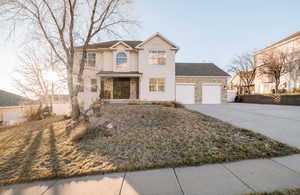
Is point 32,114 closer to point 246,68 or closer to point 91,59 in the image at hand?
point 91,59

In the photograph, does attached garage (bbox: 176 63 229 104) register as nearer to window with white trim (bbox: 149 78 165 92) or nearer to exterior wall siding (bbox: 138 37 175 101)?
exterior wall siding (bbox: 138 37 175 101)

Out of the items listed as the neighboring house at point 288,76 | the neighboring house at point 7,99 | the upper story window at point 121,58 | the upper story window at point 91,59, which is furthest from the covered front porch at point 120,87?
the neighboring house at point 288,76

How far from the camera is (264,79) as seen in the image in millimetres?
25203

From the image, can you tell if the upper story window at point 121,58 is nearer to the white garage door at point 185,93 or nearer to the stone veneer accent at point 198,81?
the stone veneer accent at point 198,81

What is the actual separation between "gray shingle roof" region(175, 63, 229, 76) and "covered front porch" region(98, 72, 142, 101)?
19.3 feet

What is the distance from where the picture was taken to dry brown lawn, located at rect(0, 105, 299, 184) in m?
2.88

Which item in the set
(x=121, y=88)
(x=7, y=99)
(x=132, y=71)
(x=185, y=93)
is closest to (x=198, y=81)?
(x=185, y=93)

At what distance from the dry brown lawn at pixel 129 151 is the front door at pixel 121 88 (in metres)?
9.28

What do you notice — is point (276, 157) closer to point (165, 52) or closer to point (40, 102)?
point (165, 52)

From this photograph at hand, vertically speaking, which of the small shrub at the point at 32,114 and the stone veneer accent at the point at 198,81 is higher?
the stone veneer accent at the point at 198,81

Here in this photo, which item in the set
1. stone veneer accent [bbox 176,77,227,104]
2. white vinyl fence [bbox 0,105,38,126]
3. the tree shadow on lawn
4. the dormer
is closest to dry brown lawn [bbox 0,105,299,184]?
the tree shadow on lawn

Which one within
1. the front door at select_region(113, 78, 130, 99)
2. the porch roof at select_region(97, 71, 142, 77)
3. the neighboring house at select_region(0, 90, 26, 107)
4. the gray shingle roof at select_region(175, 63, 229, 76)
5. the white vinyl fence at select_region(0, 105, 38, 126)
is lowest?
the white vinyl fence at select_region(0, 105, 38, 126)

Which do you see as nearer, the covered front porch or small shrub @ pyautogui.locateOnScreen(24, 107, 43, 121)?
small shrub @ pyautogui.locateOnScreen(24, 107, 43, 121)

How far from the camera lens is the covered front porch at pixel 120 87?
1391 cm
